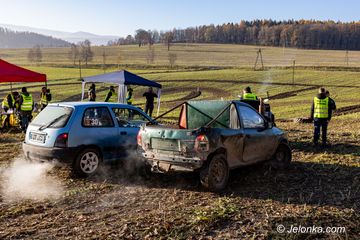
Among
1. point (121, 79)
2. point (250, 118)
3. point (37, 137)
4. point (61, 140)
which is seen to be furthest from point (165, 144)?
point (121, 79)

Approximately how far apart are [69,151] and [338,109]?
Result: 19798 mm

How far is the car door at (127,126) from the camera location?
A: 350 inches

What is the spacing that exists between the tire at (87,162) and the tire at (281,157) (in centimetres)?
366

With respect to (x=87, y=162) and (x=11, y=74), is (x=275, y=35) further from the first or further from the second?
(x=87, y=162)

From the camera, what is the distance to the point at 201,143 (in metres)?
7.01

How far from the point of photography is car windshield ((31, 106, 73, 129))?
8.10m

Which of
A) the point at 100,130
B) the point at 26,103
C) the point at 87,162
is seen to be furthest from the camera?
the point at 26,103

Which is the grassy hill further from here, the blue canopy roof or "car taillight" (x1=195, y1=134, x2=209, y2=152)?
the blue canopy roof

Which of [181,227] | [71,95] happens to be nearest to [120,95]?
[181,227]

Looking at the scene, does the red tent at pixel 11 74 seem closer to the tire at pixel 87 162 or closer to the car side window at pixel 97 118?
the car side window at pixel 97 118

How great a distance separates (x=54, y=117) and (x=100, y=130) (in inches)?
36.9

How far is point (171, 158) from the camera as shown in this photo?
731 cm

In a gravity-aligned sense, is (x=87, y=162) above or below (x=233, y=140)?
below

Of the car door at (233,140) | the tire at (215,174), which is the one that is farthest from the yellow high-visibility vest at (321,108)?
the tire at (215,174)
